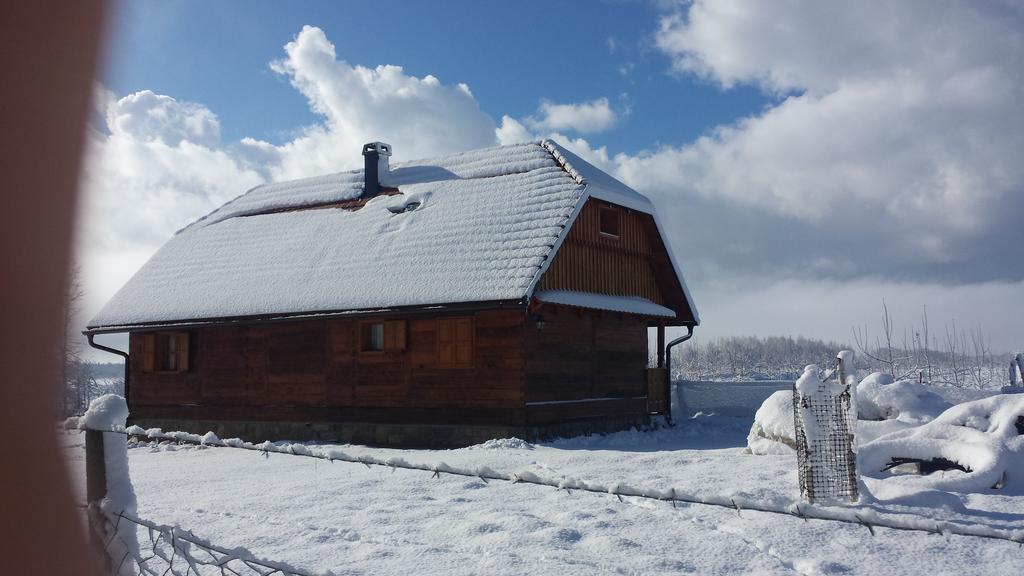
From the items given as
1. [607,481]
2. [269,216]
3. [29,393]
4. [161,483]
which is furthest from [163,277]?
[607,481]

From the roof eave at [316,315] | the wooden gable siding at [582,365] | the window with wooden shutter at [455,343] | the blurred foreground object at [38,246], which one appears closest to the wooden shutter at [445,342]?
the window with wooden shutter at [455,343]

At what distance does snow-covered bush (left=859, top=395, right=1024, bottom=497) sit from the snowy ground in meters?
0.26

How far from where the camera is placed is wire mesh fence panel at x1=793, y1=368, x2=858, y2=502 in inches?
297

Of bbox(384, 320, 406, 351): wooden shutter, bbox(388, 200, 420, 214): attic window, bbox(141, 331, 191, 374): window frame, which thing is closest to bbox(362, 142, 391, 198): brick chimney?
bbox(388, 200, 420, 214): attic window

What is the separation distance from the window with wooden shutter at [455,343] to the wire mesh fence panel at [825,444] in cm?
788

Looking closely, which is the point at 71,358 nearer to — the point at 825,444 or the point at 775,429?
the point at 775,429

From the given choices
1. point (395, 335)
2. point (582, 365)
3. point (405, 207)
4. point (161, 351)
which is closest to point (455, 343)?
point (395, 335)

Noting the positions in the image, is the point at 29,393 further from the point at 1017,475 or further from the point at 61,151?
the point at 1017,475

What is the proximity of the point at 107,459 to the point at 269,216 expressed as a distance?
17.7 metres

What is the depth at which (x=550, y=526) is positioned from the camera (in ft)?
21.7

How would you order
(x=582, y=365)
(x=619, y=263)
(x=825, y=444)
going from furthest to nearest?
(x=619, y=263) < (x=582, y=365) < (x=825, y=444)

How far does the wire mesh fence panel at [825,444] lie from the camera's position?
7547 mm

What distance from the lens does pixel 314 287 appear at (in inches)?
661

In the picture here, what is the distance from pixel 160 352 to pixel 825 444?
16465 millimetres
